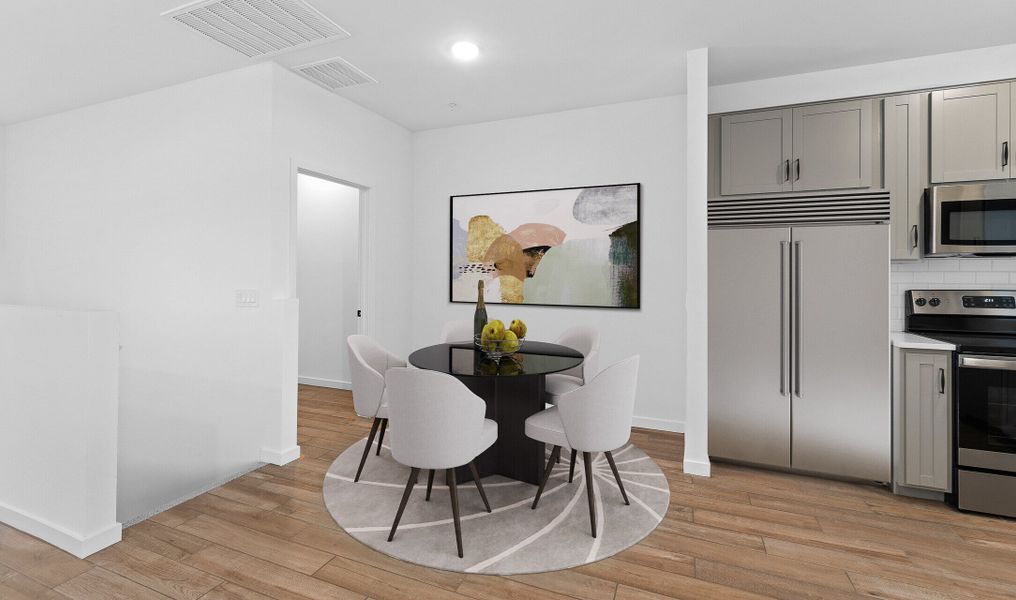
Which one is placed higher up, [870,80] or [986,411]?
[870,80]

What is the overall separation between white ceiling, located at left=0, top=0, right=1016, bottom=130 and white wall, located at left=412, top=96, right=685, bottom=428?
0.32 meters

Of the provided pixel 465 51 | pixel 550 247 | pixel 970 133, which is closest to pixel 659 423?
pixel 550 247

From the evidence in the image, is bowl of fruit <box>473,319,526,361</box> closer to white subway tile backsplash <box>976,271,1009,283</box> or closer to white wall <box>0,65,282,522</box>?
white wall <box>0,65,282,522</box>

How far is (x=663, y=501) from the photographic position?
2682mm

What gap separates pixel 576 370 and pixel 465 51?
2.18 meters

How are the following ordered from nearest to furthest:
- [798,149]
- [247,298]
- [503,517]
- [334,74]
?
[503,517] < [798,149] < [247,298] < [334,74]

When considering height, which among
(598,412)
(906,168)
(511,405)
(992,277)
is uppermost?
(906,168)

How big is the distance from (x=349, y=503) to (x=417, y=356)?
2.83 ft

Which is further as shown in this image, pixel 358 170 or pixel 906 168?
pixel 358 170

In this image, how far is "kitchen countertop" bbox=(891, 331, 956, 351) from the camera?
108 inches

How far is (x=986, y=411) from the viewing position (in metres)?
2.63

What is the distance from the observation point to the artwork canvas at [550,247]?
13.2ft

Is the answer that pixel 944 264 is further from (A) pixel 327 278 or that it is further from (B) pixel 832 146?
(A) pixel 327 278

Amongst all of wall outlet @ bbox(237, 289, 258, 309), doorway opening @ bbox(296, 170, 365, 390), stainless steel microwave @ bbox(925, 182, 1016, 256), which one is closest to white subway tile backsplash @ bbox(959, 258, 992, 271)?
stainless steel microwave @ bbox(925, 182, 1016, 256)
